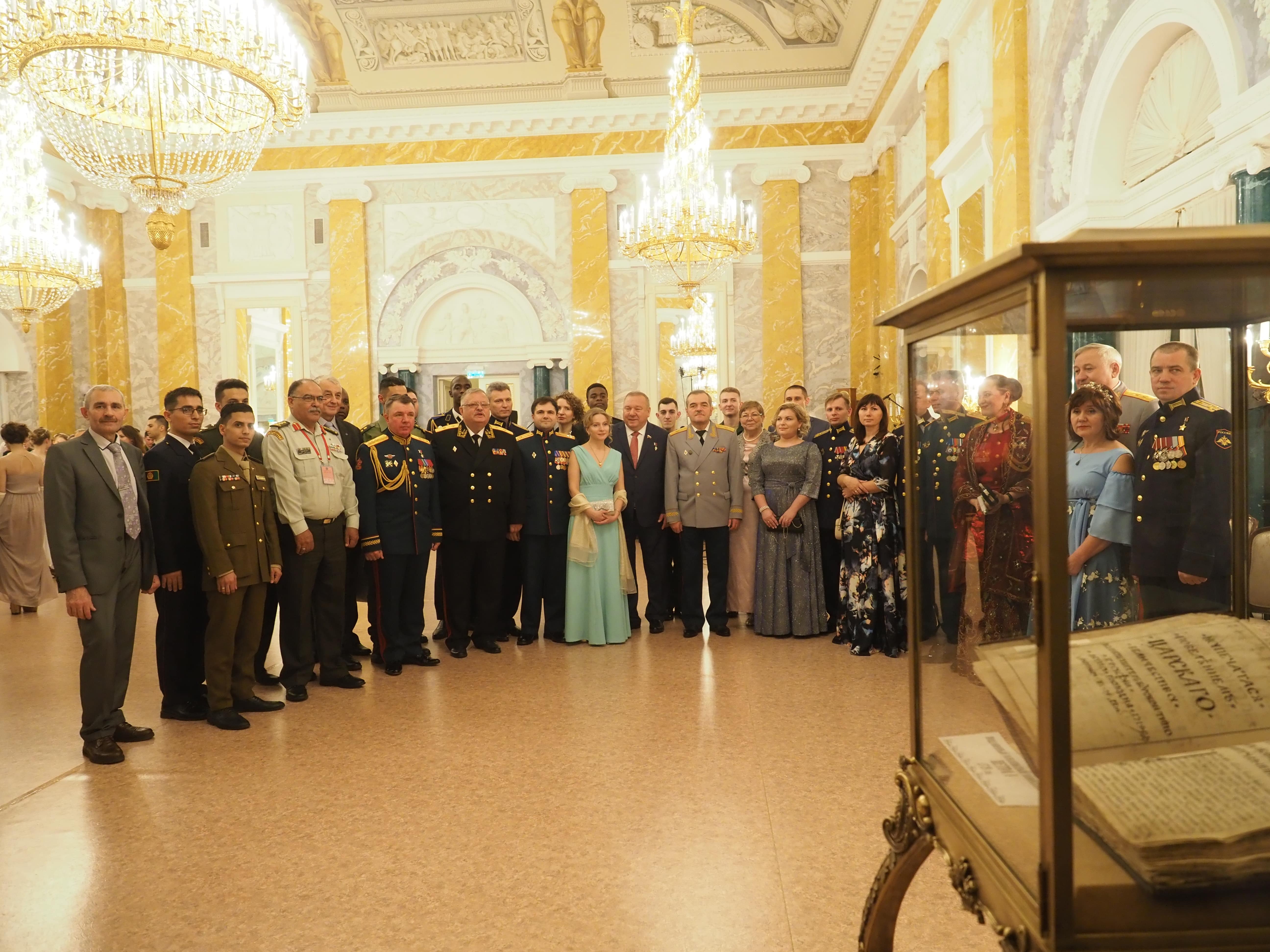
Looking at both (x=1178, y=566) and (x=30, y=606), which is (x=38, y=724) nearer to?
(x=30, y=606)

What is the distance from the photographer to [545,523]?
20.2 feet

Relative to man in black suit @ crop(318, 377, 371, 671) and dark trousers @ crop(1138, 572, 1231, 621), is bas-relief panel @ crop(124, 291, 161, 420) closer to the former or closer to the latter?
man in black suit @ crop(318, 377, 371, 671)

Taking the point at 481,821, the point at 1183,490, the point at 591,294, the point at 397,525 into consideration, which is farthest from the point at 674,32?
the point at 1183,490

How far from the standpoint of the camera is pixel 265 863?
294 cm

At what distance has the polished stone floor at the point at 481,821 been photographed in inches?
100

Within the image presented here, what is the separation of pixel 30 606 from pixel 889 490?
7195 mm

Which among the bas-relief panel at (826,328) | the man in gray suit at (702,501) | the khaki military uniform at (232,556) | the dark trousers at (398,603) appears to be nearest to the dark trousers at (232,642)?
the khaki military uniform at (232,556)

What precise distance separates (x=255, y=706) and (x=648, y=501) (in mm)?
2969

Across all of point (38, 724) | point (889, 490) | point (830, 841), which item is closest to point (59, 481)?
point (38, 724)

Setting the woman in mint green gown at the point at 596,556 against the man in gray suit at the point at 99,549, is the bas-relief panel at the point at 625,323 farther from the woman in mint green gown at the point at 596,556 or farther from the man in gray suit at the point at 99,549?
the man in gray suit at the point at 99,549

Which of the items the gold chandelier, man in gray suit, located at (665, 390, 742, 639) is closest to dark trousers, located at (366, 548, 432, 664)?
man in gray suit, located at (665, 390, 742, 639)

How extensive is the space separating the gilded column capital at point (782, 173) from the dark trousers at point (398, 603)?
29.6ft

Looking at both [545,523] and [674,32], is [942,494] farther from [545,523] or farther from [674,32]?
[674,32]

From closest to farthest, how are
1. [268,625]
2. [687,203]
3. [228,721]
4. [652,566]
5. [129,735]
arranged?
[129,735] < [228,721] < [268,625] < [652,566] < [687,203]
